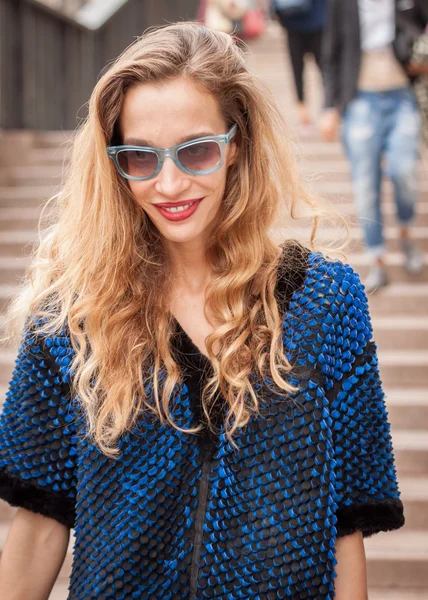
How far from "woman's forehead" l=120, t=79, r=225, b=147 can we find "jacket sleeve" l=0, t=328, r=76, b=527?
0.53 metres

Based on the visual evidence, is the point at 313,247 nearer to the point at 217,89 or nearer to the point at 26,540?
the point at 217,89

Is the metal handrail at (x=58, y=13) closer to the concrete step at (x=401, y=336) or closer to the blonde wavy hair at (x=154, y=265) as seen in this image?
the concrete step at (x=401, y=336)

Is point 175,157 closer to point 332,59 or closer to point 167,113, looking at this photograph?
point 167,113

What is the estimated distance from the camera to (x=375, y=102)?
16.6 feet

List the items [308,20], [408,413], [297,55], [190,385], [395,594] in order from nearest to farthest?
[190,385] → [395,594] → [408,413] → [308,20] → [297,55]

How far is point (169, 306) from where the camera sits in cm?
208

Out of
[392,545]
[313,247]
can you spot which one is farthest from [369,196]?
[313,247]

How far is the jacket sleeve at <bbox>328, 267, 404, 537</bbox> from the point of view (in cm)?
191

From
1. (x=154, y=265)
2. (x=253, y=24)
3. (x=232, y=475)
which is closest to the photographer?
(x=232, y=475)

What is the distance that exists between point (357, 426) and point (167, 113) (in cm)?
82

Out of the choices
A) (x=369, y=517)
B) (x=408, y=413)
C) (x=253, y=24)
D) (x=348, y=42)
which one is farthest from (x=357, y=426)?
(x=253, y=24)

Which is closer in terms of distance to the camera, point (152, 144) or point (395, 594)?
point (152, 144)

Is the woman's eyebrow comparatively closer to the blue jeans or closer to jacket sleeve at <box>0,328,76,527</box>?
jacket sleeve at <box>0,328,76,527</box>

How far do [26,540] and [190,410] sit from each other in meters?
0.49
